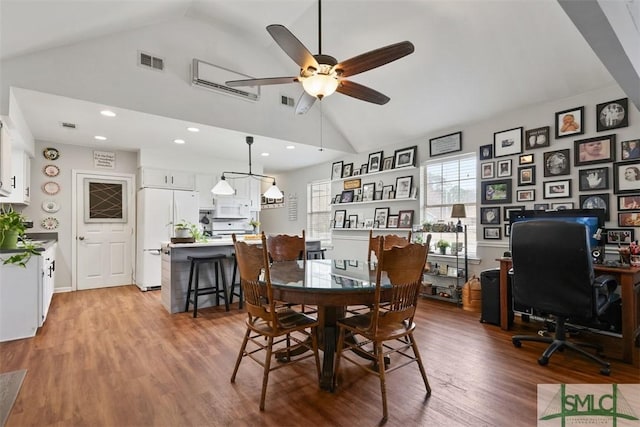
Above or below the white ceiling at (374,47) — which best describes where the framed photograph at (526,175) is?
below

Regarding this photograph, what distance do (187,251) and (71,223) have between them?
106 inches

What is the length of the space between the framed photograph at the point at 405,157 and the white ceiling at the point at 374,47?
22 centimetres

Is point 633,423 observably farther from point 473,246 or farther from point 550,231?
point 473,246

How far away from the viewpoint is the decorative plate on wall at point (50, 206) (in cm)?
505

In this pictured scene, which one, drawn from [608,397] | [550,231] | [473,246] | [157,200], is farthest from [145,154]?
[608,397]

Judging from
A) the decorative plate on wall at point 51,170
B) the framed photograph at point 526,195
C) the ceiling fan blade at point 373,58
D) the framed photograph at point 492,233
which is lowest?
the framed photograph at point 492,233

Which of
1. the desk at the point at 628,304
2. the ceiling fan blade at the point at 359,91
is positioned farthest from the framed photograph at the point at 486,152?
the ceiling fan blade at the point at 359,91

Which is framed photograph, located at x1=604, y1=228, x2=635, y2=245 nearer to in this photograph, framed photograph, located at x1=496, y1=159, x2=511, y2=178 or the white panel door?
framed photograph, located at x1=496, y1=159, x2=511, y2=178

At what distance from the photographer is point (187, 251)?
4.09m

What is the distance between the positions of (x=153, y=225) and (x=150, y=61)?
265 cm

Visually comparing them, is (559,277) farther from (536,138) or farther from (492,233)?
(536,138)

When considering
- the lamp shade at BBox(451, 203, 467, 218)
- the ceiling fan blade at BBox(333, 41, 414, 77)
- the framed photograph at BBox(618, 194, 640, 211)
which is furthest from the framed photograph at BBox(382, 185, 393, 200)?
the ceiling fan blade at BBox(333, 41, 414, 77)

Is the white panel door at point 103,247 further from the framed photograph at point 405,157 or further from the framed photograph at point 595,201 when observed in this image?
the framed photograph at point 595,201

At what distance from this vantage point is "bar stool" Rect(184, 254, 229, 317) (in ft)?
12.7
